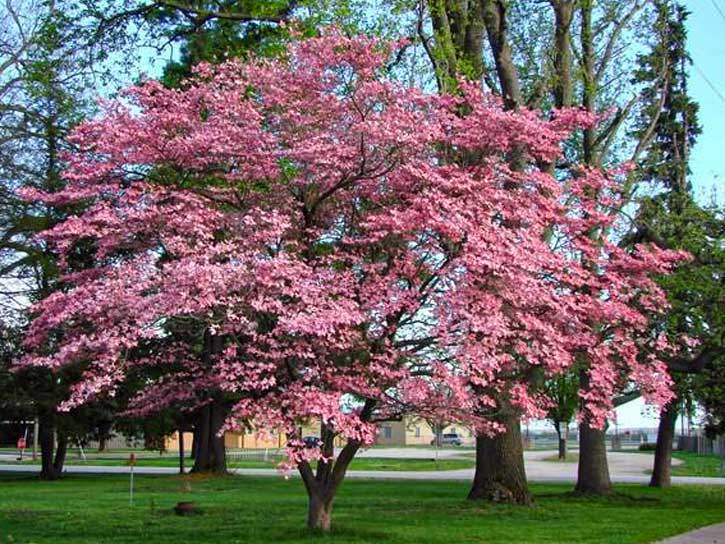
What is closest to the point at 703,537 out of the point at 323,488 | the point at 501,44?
the point at 323,488

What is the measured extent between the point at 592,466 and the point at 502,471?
175 inches

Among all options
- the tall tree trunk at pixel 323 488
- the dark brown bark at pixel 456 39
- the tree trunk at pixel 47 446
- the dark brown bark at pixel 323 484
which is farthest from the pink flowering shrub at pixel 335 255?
the tree trunk at pixel 47 446

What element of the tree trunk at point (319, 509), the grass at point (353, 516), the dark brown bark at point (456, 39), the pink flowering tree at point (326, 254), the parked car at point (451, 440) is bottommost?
the parked car at point (451, 440)

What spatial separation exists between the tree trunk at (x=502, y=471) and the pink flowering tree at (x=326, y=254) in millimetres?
6622

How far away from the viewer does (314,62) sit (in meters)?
11.0

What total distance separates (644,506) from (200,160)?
41.7ft

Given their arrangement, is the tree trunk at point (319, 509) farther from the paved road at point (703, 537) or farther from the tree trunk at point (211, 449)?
the tree trunk at point (211, 449)

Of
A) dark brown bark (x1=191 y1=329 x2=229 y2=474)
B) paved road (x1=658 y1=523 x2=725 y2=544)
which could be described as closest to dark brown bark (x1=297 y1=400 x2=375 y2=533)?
paved road (x1=658 y1=523 x2=725 y2=544)

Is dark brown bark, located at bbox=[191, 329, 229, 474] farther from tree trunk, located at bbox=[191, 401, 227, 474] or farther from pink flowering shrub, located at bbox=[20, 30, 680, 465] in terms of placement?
pink flowering shrub, located at bbox=[20, 30, 680, 465]

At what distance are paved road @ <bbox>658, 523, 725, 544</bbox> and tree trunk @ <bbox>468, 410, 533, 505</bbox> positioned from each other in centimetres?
439

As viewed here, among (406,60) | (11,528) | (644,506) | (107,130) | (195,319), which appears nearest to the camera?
(195,319)

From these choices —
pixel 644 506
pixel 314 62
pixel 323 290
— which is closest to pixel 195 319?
pixel 323 290

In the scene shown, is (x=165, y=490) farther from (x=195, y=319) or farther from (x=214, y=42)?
(x=195, y=319)

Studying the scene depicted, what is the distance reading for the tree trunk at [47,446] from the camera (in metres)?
30.6
